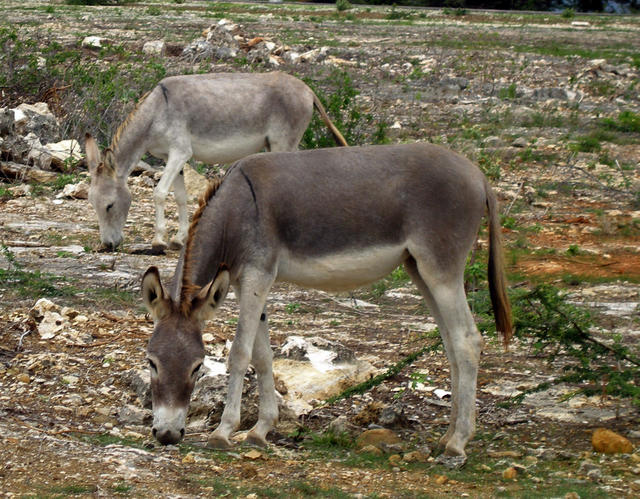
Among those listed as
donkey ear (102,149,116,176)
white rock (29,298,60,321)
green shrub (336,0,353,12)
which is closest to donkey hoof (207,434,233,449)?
white rock (29,298,60,321)

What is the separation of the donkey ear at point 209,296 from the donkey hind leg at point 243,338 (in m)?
0.35

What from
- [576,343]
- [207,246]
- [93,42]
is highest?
[207,246]

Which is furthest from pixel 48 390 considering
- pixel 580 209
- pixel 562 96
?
pixel 562 96

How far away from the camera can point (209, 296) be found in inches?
237

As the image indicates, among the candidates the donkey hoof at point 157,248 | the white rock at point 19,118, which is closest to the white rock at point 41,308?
the donkey hoof at point 157,248

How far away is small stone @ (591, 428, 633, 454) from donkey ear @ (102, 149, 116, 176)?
24.9ft

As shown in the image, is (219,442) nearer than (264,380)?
Yes

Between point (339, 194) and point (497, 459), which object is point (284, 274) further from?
point (497, 459)

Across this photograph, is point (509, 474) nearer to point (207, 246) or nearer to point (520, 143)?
point (207, 246)

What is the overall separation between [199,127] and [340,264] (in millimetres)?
6745

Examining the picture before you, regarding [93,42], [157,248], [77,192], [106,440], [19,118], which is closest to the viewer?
[106,440]

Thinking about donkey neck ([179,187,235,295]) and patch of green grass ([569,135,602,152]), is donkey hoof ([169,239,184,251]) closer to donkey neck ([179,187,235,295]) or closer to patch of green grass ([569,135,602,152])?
donkey neck ([179,187,235,295])

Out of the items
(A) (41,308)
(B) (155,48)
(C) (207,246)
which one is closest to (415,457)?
(C) (207,246)

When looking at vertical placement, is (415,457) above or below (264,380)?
below
